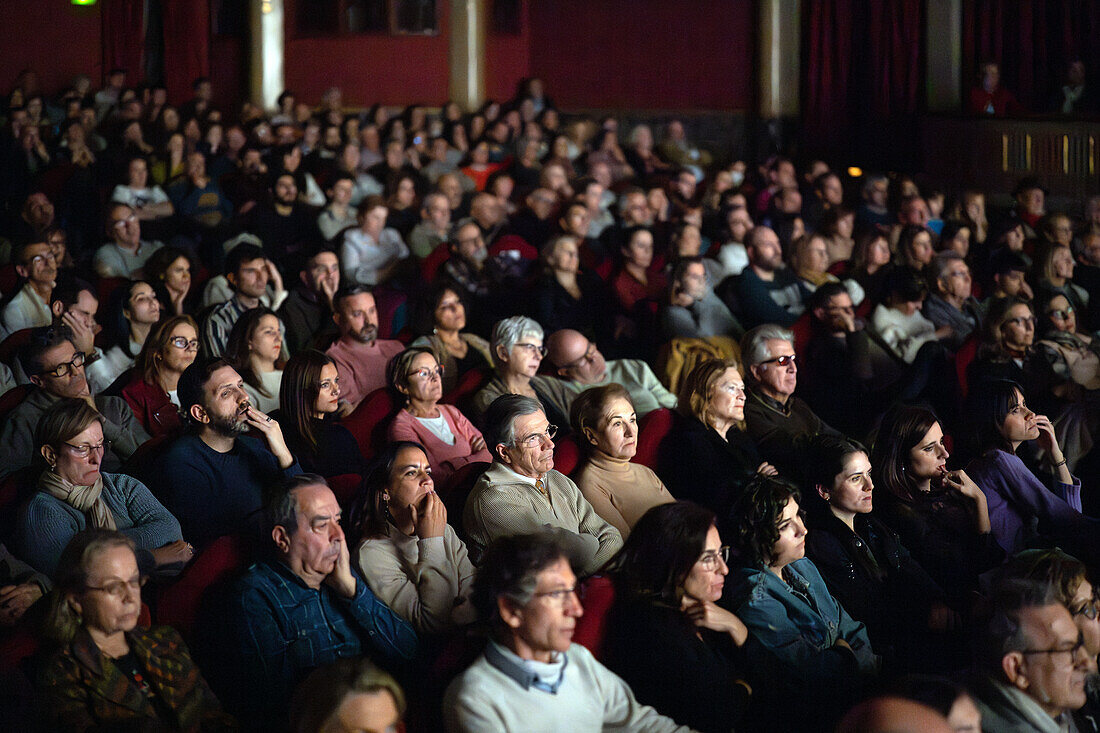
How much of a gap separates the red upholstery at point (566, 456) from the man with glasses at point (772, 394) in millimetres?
646

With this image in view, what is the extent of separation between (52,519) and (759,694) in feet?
5.02

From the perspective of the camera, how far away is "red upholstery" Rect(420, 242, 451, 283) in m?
5.09

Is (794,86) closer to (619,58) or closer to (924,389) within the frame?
(619,58)

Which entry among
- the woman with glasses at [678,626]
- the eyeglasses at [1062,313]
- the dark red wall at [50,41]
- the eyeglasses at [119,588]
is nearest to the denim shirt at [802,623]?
the woman with glasses at [678,626]

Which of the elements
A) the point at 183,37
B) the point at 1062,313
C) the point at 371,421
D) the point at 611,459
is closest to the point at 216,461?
the point at 371,421

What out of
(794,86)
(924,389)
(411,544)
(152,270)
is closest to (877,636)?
(411,544)

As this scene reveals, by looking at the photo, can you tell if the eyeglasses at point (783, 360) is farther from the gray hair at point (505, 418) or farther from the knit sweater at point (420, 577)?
the knit sweater at point (420, 577)

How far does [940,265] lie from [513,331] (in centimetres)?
210

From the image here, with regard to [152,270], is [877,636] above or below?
below

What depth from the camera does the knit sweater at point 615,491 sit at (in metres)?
2.93

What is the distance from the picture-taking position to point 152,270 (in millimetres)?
4336

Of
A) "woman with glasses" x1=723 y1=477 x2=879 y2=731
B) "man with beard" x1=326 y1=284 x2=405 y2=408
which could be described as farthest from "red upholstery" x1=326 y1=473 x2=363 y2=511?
"man with beard" x1=326 y1=284 x2=405 y2=408

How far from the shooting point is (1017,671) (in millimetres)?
1970

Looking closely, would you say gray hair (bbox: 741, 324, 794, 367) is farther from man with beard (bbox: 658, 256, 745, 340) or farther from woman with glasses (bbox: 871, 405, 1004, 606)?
man with beard (bbox: 658, 256, 745, 340)
